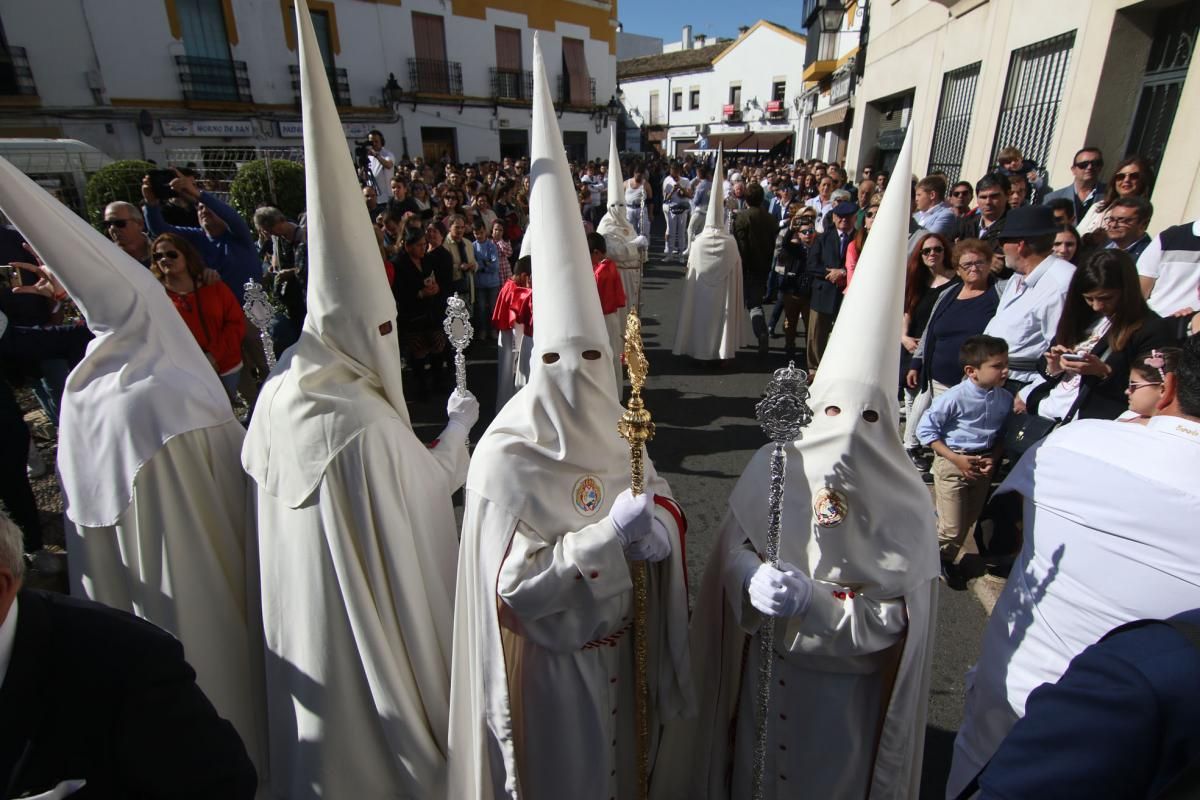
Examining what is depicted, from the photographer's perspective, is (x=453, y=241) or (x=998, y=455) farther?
(x=453, y=241)

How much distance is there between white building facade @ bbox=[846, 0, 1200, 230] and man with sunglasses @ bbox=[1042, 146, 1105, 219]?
689 mm

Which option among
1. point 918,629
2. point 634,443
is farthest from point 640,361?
point 918,629

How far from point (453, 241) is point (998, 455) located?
5.97 metres

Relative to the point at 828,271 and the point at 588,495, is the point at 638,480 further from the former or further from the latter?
the point at 828,271

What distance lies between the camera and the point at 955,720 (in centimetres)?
286

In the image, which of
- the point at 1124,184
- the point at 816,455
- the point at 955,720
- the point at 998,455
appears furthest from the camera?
the point at 1124,184

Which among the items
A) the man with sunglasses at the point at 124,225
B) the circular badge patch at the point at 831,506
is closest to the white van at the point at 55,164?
the man with sunglasses at the point at 124,225

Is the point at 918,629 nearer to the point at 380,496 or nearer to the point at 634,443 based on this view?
the point at 634,443

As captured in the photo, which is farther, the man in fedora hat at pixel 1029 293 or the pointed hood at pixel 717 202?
the pointed hood at pixel 717 202

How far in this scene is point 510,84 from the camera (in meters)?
26.0

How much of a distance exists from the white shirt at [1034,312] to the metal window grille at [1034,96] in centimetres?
552

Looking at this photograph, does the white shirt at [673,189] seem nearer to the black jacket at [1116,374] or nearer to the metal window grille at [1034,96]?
the metal window grille at [1034,96]

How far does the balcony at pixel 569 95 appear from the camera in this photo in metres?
27.8

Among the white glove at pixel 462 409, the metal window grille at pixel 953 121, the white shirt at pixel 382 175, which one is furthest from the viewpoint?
the white shirt at pixel 382 175
